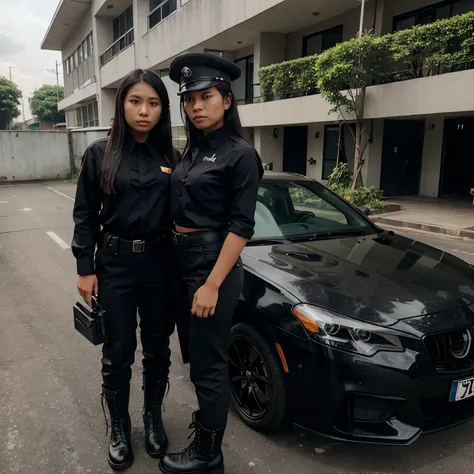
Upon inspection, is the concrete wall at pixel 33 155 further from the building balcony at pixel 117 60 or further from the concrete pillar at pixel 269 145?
the concrete pillar at pixel 269 145

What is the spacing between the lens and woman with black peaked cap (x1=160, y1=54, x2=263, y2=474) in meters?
1.91

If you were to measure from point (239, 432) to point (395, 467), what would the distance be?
2.75ft

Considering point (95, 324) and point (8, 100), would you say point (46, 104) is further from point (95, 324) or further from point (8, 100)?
point (95, 324)

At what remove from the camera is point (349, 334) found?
209 centimetres

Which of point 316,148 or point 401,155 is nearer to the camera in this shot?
point 401,155

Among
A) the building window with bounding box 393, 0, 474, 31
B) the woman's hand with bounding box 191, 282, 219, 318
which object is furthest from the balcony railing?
the woman's hand with bounding box 191, 282, 219, 318

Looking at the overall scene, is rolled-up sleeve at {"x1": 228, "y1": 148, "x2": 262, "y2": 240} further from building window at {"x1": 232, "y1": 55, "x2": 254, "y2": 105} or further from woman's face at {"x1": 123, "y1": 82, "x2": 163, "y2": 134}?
building window at {"x1": 232, "y1": 55, "x2": 254, "y2": 105}

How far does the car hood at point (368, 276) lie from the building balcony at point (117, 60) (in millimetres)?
23142

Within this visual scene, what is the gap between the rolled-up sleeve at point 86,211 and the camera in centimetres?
213

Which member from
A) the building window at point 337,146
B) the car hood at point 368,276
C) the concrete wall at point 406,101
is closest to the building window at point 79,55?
the building window at point 337,146

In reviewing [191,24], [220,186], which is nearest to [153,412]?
[220,186]

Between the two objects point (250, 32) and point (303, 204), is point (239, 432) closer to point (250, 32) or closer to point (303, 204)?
point (303, 204)

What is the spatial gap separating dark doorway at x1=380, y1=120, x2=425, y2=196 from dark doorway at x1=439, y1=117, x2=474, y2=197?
34.5 inches

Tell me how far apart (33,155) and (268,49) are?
42.4ft
